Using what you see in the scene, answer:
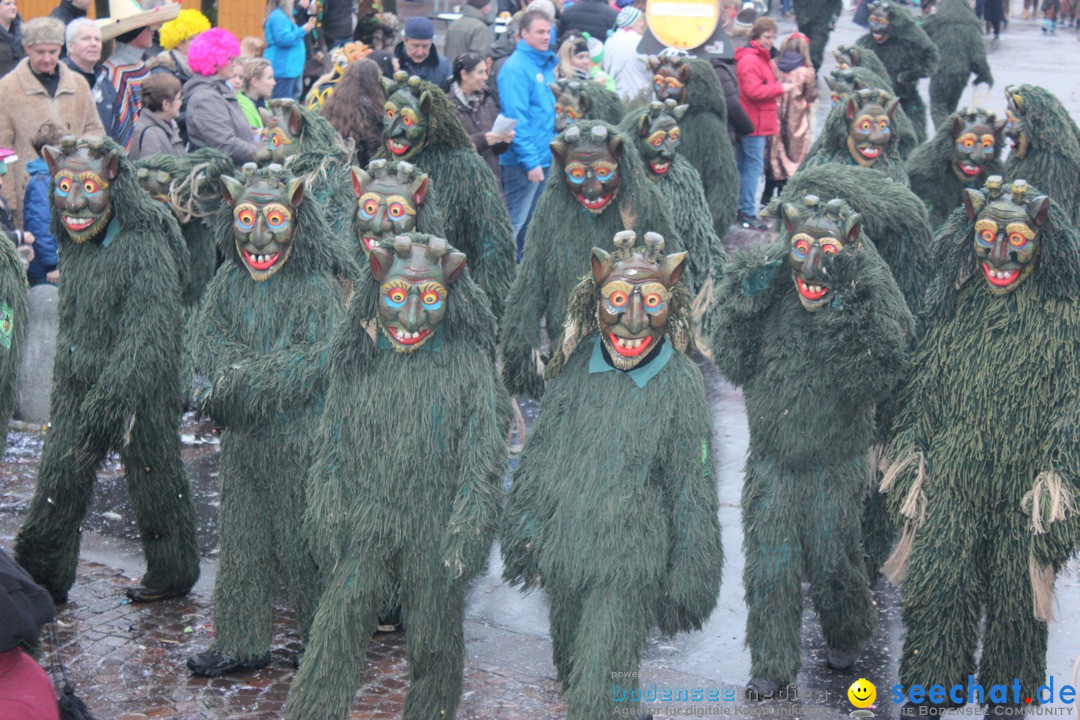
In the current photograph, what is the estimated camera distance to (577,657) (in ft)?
16.2

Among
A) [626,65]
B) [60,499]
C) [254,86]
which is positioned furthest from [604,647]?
[626,65]

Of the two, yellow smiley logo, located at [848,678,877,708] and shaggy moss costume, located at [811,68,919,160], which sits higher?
shaggy moss costume, located at [811,68,919,160]

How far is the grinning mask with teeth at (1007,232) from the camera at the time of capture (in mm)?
5398

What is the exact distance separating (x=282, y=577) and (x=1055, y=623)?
3611 millimetres

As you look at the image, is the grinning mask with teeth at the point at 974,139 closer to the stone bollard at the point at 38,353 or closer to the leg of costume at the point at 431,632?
the leg of costume at the point at 431,632

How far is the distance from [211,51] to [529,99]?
2.33 metres

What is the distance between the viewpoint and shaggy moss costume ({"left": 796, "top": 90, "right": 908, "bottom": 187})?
831 centimetres

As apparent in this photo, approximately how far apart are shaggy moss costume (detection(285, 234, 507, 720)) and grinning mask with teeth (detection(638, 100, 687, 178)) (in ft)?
11.5

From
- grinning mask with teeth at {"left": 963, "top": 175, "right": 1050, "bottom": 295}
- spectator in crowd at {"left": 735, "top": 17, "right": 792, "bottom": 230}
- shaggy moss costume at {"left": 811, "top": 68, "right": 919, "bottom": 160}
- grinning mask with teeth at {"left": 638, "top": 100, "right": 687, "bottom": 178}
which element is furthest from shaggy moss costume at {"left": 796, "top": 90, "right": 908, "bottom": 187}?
spectator in crowd at {"left": 735, "top": 17, "right": 792, "bottom": 230}

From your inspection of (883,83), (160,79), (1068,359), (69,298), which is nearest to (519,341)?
(69,298)

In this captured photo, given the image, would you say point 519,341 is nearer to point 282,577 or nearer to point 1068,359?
point 282,577

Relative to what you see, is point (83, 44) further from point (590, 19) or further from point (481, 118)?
point (590, 19)

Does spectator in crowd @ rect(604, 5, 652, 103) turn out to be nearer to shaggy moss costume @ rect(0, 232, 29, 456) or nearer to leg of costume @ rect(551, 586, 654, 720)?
shaggy moss costume @ rect(0, 232, 29, 456)

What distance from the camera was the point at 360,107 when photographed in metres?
9.06
